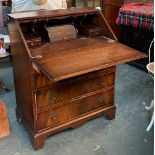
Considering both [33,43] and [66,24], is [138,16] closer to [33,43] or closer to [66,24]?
[66,24]

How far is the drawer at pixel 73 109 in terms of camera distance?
2.03 metres

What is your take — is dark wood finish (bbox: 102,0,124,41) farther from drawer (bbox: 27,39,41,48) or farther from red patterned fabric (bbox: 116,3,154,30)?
drawer (bbox: 27,39,41,48)

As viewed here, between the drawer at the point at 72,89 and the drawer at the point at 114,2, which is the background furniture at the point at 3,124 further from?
the drawer at the point at 114,2

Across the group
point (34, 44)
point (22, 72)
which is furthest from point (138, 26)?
point (22, 72)

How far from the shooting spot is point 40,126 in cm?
203

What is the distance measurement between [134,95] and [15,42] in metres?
1.60

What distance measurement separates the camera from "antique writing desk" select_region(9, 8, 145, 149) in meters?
1.80

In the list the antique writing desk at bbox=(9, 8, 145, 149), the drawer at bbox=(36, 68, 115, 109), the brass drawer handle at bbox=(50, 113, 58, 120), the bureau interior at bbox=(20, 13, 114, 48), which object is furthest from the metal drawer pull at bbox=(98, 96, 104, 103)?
the bureau interior at bbox=(20, 13, 114, 48)

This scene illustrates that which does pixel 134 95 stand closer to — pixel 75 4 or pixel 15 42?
pixel 15 42

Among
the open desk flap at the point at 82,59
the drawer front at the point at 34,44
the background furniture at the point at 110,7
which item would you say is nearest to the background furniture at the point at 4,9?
the background furniture at the point at 110,7

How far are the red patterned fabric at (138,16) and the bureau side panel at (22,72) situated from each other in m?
1.91

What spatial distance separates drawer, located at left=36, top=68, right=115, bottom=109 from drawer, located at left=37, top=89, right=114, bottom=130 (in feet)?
0.22

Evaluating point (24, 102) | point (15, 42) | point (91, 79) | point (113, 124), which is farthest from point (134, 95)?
point (15, 42)

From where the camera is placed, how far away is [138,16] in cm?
337
